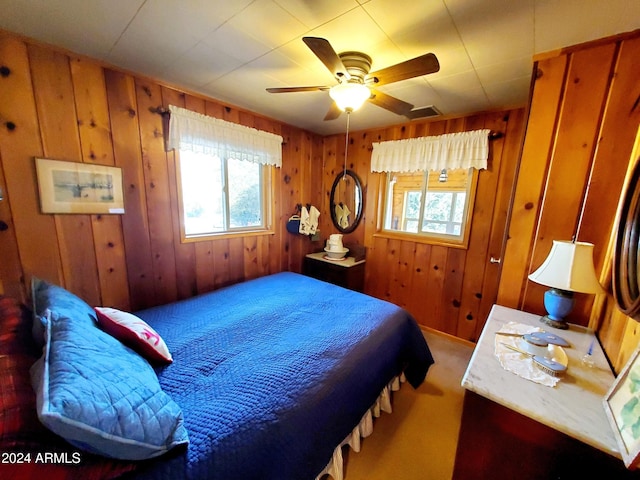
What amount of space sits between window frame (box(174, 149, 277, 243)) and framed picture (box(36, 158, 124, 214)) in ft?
1.37

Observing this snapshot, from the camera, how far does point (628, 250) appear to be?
1019mm

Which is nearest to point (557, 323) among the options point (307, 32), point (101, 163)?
point (307, 32)

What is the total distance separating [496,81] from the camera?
1.74 m

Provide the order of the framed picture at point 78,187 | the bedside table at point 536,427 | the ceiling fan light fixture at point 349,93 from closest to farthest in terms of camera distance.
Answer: the bedside table at point 536,427
the ceiling fan light fixture at point 349,93
the framed picture at point 78,187

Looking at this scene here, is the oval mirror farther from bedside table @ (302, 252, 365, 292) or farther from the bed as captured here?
the bed

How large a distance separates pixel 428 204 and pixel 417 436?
2.17m

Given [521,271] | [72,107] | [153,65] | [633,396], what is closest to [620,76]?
[521,271]

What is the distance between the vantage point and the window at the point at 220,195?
7.41 feet

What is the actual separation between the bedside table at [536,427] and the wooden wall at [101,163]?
2296 mm

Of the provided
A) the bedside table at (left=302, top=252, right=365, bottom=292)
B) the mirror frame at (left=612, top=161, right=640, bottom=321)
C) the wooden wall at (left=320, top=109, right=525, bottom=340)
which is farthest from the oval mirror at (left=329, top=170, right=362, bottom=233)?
the mirror frame at (left=612, top=161, right=640, bottom=321)

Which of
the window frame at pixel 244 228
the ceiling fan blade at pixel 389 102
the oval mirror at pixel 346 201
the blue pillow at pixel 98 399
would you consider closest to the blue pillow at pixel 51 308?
the blue pillow at pixel 98 399

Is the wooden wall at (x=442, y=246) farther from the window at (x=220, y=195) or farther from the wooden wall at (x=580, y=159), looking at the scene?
the window at (x=220, y=195)

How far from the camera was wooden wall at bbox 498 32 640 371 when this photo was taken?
1.25 meters

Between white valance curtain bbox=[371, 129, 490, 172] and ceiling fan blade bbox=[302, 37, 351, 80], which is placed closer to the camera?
ceiling fan blade bbox=[302, 37, 351, 80]
